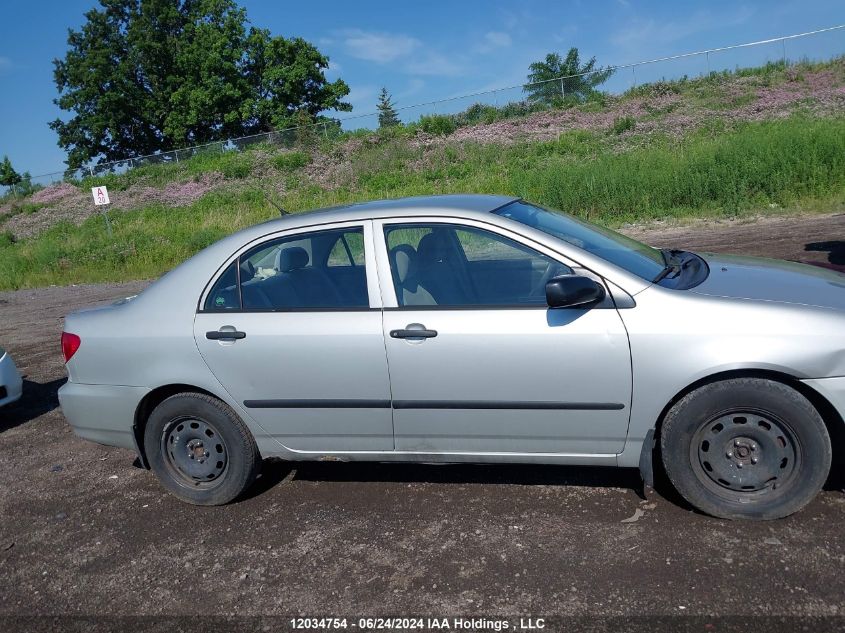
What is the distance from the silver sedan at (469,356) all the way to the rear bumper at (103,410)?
0.5 inches

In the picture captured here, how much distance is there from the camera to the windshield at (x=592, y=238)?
4.11m

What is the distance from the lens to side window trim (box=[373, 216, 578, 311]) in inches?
153

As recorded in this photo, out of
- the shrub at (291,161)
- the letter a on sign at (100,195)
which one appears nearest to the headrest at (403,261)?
the letter a on sign at (100,195)

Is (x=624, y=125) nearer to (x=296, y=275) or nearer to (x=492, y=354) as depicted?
(x=296, y=275)

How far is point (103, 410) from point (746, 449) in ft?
11.9

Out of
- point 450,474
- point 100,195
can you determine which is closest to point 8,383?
point 450,474

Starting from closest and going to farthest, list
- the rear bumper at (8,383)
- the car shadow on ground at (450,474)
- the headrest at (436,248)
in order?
1. the headrest at (436,248)
2. the car shadow on ground at (450,474)
3. the rear bumper at (8,383)

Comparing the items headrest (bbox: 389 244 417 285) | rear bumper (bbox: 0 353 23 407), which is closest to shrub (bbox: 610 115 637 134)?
rear bumper (bbox: 0 353 23 407)

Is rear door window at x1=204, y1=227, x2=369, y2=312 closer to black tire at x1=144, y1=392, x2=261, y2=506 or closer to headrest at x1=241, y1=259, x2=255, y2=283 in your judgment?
headrest at x1=241, y1=259, x2=255, y2=283

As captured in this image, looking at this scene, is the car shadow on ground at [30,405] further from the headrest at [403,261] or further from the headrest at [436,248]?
the headrest at [436,248]

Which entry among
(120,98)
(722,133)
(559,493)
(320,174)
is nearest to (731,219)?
(722,133)

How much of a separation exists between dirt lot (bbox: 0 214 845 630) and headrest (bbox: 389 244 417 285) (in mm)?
1298

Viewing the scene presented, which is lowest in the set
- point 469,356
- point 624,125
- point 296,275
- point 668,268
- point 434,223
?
point 469,356

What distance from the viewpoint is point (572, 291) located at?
11.9 ft
